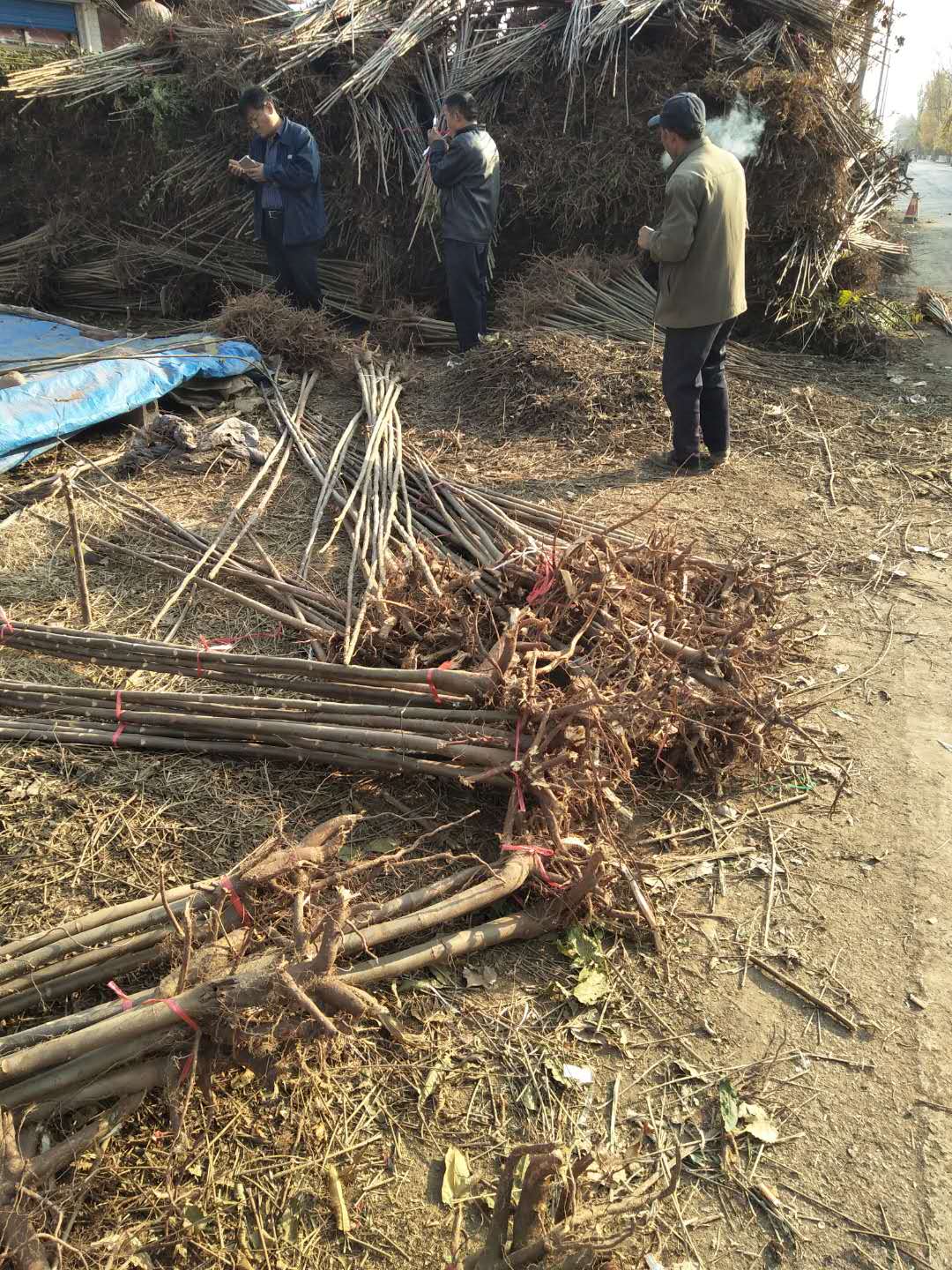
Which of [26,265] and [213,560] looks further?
[26,265]

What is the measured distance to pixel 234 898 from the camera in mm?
1925

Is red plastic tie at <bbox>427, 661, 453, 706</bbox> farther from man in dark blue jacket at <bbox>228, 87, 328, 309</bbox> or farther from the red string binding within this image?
man in dark blue jacket at <bbox>228, 87, 328, 309</bbox>

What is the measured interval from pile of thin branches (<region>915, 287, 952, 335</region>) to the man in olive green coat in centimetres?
434

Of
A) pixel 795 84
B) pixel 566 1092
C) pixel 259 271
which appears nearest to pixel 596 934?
pixel 566 1092

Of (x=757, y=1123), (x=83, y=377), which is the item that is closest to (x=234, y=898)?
(x=757, y=1123)

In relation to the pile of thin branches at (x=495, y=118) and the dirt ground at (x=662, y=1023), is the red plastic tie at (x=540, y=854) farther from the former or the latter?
the pile of thin branches at (x=495, y=118)

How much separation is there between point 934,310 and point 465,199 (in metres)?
4.68

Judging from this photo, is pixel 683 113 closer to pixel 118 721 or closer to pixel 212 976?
pixel 118 721

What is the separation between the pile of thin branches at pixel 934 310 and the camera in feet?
26.0

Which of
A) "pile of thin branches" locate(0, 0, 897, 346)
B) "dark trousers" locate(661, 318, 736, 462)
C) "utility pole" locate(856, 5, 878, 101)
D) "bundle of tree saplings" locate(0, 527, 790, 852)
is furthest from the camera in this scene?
"utility pole" locate(856, 5, 878, 101)

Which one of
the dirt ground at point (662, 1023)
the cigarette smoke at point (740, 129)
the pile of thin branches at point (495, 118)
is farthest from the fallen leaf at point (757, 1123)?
the cigarette smoke at point (740, 129)

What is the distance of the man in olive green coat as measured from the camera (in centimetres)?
438

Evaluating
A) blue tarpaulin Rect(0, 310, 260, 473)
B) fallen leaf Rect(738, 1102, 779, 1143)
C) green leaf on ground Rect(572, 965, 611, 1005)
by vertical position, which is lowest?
fallen leaf Rect(738, 1102, 779, 1143)

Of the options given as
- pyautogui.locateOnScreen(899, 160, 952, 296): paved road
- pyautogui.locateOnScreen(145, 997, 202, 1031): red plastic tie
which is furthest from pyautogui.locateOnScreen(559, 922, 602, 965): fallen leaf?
pyautogui.locateOnScreen(899, 160, 952, 296): paved road
